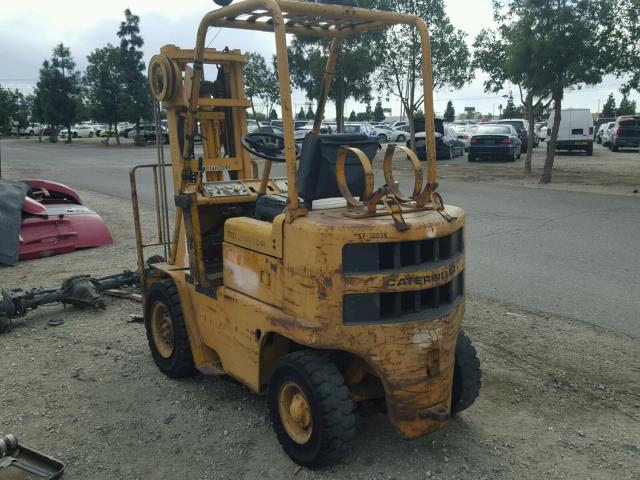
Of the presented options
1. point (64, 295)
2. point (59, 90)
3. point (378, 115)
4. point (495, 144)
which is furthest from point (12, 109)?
point (64, 295)

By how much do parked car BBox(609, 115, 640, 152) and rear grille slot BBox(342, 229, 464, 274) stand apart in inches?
1201

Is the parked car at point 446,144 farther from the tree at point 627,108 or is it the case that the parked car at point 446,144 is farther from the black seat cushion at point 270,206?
the tree at point 627,108

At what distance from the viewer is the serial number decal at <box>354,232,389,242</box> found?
10.7ft

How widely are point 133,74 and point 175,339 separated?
43544 millimetres

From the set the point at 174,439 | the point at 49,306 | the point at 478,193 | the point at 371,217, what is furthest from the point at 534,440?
the point at 478,193

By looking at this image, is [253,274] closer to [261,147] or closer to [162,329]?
[261,147]

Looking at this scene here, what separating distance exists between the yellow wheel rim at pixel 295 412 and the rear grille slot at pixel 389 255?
85 cm

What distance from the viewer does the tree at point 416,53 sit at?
23547 mm

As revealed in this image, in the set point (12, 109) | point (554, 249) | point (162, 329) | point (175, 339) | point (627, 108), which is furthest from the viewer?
point (12, 109)

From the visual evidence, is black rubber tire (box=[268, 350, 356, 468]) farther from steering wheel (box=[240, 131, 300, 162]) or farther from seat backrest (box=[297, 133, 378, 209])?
steering wheel (box=[240, 131, 300, 162])

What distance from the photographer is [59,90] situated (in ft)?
163

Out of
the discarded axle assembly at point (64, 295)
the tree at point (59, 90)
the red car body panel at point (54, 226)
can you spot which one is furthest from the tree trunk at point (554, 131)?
the tree at point (59, 90)

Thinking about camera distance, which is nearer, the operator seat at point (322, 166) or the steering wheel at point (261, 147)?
the operator seat at point (322, 166)

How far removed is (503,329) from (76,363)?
13.0 ft
